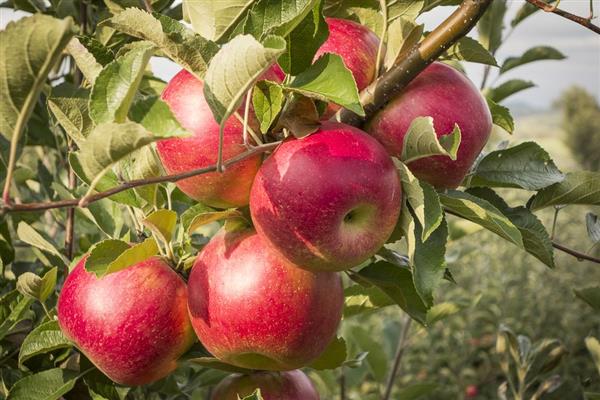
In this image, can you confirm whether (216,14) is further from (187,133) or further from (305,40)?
(187,133)

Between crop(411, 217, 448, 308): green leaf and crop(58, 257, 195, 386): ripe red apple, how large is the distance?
264 millimetres

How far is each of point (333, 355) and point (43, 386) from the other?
350 millimetres

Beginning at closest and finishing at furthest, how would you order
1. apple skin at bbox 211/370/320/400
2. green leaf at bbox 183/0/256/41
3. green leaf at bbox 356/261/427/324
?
green leaf at bbox 183/0/256/41, green leaf at bbox 356/261/427/324, apple skin at bbox 211/370/320/400

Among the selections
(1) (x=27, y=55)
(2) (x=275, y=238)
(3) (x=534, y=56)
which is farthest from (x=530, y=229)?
(3) (x=534, y=56)

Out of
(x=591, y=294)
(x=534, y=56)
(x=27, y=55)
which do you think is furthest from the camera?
(x=534, y=56)

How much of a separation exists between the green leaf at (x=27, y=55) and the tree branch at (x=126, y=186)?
66mm

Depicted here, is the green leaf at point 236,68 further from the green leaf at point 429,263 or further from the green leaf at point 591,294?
the green leaf at point 591,294

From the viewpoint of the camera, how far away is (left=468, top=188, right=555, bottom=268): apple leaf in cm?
76

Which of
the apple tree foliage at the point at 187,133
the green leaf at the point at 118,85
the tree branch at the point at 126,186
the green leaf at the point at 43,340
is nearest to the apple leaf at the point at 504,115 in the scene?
the apple tree foliage at the point at 187,133

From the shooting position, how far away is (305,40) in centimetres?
62

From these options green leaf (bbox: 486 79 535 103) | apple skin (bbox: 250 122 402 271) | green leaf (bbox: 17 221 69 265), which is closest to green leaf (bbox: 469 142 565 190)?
apple skin (bbox: 250 122 402 271)

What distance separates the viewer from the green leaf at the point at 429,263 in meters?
0.64

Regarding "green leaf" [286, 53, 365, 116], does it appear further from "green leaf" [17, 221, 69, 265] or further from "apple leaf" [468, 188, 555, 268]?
"green leaf" [17, 221, 69, 265]

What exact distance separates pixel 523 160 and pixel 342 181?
1.05ft
